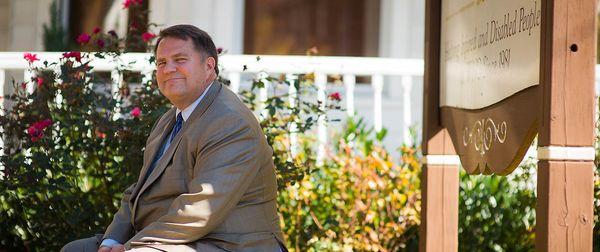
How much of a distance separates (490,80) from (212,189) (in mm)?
1202

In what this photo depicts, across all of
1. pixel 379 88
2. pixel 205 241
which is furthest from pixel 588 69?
pixel 379 88

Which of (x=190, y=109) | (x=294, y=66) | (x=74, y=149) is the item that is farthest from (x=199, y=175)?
(x=294, y=66)

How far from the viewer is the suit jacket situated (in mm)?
3717

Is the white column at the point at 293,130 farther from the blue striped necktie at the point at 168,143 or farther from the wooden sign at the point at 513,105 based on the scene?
the blue striped necktie at the point at 168,143

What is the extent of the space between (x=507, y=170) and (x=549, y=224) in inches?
22.8

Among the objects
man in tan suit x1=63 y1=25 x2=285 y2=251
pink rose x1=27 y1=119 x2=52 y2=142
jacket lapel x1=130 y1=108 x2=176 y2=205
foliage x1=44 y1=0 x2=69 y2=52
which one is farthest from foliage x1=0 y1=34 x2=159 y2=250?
foliage x1=44 y1=0 x2=69 y2=52

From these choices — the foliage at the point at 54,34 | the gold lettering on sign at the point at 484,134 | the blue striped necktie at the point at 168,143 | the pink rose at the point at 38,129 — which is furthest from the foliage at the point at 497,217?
the foliage at the point at 54,34

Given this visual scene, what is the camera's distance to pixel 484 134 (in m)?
4.04

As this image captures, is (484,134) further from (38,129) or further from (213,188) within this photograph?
(38,129)

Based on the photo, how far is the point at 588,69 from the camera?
3.15 m

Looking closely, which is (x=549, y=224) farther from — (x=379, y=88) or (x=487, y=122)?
(x=379, y=88)

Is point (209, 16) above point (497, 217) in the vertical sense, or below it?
above

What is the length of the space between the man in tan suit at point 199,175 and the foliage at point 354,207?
2.15 meters

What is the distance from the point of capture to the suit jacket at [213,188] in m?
3.72
